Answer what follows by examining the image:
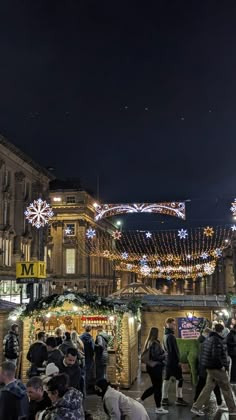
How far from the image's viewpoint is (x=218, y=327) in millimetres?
10133

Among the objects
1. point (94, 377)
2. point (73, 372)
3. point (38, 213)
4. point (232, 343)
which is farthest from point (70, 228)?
point (73, 372)

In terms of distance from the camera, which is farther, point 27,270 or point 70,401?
point 27,270

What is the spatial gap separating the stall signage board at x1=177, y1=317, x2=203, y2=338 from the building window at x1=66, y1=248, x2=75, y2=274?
4895 centimetres

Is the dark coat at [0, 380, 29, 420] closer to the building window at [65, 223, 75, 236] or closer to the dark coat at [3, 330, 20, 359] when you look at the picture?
the dark coat at [3, 330, 20, 359]

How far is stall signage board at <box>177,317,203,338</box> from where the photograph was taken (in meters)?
16.0

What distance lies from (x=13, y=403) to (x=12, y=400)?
0.13 feet

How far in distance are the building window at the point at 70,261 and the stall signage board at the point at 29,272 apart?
41.8 metres

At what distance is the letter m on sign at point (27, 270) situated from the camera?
22987mm

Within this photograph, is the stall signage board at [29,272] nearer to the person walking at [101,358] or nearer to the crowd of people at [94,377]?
the crowd of people at [94,377]

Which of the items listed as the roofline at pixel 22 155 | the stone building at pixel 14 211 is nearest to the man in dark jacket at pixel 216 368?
the stone building at pixel 14 211

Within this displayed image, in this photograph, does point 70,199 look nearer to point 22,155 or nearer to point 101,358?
point 22,155

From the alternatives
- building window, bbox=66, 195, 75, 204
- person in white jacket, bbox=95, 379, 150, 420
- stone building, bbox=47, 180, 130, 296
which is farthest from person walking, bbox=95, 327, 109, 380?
building window, bbox=66, 195, 75, 204

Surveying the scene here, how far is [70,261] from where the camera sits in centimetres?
6512

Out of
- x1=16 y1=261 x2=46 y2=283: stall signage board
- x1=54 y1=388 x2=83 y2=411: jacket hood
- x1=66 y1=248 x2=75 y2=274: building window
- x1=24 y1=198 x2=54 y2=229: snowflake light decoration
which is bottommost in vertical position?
x1=54 y1=388 x2=83 y2=411: jacket hood
